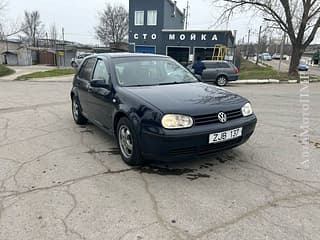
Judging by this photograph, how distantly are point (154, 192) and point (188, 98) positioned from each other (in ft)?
4.29

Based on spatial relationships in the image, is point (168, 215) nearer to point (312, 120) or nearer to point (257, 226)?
point (257, 226)

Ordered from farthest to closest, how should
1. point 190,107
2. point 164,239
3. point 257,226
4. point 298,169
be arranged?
1. point 298,169
2. point 190,107
3. point 257,226
4. point 164,239

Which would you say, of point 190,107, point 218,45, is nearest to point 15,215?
point 190,107

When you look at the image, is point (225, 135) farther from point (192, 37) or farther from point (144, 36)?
point (144, 36)

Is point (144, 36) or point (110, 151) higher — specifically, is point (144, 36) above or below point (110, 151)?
above

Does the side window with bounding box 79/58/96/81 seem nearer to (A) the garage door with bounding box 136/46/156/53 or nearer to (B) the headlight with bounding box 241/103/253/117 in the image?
(B) the headlight with bounding box 241/103/253/117

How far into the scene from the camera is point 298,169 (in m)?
3.97

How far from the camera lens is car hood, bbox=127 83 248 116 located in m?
3.58

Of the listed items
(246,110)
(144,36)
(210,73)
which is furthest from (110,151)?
(144,36)

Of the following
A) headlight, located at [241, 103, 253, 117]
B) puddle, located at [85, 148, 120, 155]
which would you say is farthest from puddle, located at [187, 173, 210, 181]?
puddle, located at [85, 148, 120, 155]

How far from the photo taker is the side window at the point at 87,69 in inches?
221

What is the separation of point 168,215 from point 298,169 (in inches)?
84.2

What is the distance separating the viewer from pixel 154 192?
330 centimetres

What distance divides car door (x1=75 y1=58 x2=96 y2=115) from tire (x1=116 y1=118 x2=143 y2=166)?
1.70 metres
